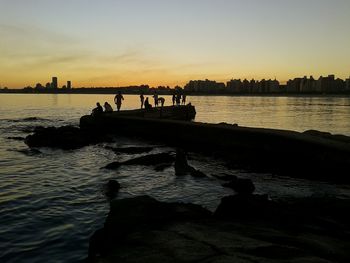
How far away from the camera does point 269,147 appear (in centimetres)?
1816

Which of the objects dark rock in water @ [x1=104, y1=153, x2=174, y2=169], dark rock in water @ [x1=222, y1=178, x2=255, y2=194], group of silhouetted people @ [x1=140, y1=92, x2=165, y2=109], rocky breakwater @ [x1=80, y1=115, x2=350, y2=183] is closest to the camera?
dark rock in water @ [x1=222, y1=178, x2=255, y2=194]

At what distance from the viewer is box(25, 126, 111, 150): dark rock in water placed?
83.4 feet

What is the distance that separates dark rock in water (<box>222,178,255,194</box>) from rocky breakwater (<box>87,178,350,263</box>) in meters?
2.86

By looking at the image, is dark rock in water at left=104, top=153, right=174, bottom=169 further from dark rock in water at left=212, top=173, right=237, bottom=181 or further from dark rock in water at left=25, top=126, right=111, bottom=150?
dark rock in water at left=25, top=126, right=111, bottom=150

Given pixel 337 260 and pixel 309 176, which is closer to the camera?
pixel 337 260

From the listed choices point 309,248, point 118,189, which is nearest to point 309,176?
point 118,189

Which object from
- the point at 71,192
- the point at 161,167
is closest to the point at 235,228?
the point at 71,192

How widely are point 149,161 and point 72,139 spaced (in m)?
9.31

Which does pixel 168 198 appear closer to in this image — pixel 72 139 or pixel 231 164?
pixel 231 164

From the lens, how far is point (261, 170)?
1720cm

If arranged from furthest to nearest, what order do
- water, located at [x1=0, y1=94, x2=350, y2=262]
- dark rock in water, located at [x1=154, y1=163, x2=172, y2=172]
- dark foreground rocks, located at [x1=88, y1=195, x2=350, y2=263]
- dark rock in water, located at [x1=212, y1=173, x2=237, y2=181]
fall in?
dark rock in water, located at [x1=154, y1=163, x2=172, y2=172], dark rock in water, located at [x1=212, y1=173, x2=237, y2=181], water, located at [x1=0, y1=94, x2=350, y2=262], dark foreground rocks, located at [x1=88, y1=195, x2=350, y2=263]

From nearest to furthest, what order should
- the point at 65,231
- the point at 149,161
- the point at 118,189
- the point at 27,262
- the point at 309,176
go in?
the point at 27,262 → the point at 65,231 → the point at 118,189 → the point at 309,176 → the point at 149,161

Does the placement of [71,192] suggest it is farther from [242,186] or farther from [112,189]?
[242,186]

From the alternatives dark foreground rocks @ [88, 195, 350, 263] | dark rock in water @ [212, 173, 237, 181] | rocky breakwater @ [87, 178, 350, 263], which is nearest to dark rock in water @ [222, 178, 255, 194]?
dark rock in water @ [212, 173, 237, 181]
